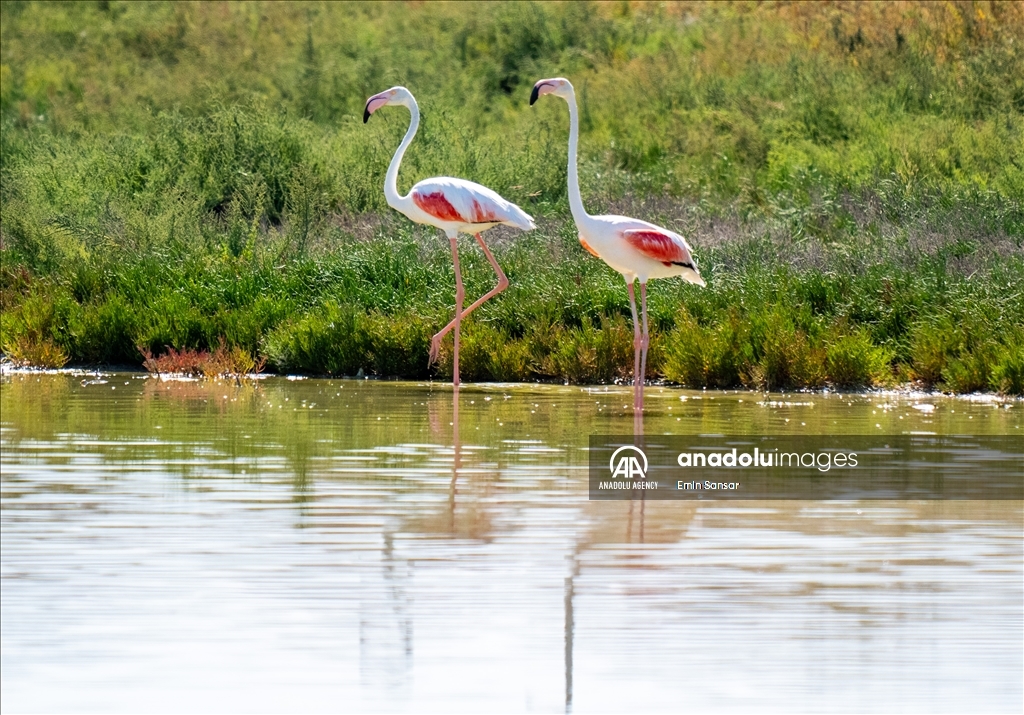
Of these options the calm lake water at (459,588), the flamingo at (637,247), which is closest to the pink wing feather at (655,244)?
the flamingo at (637,247)

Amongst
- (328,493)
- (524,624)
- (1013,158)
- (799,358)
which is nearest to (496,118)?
(1013,158)

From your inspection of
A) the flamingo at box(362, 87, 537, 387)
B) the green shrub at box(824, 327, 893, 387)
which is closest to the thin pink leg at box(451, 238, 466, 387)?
the flamingo at box(362, 87, 537, 387)

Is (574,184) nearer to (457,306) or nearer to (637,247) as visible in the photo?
(637,247)

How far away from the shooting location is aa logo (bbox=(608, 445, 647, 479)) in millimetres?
8984

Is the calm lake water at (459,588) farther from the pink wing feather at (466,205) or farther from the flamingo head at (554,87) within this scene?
the pink wing feather at (466,205)

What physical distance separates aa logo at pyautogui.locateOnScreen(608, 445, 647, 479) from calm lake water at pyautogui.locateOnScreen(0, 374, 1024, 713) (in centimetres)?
26

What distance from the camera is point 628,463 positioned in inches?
364

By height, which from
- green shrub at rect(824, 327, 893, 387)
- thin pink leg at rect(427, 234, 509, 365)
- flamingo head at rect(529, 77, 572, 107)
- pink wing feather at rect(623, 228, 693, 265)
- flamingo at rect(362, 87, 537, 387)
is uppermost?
flamingo head at rect(529, 77, 572, 107)

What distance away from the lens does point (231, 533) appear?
723cm

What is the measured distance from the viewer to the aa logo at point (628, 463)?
29.5 ft

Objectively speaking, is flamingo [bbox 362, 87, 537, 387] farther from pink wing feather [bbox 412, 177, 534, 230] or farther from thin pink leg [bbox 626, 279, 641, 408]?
thin pink leg [bbox 626, 279, 641, 408]

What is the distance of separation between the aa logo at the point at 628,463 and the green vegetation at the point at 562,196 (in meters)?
3.59

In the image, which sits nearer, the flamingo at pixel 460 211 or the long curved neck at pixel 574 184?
the long curved neck at pixel 574 184

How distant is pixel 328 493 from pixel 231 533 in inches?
42.8
